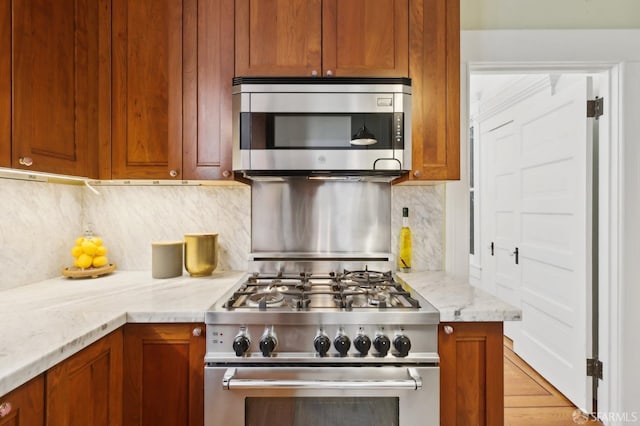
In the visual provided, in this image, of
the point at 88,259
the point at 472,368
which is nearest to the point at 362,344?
the point at 472,368

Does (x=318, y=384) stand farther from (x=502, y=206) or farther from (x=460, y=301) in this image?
(x=502, y=206)

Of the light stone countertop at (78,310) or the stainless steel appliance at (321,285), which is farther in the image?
the stainless steel appliance at (321,285)

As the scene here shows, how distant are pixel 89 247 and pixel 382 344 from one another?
149cm

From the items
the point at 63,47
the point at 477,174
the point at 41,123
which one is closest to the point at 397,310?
the point at 41,123

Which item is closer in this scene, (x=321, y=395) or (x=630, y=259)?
(x=321, y=395)

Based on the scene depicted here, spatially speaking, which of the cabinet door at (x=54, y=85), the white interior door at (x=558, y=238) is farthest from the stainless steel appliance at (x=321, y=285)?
the white interior door at (x=558, y=238)

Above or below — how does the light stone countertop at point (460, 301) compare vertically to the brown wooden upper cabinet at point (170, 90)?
below

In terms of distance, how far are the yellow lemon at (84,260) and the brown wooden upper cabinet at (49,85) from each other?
0.44m

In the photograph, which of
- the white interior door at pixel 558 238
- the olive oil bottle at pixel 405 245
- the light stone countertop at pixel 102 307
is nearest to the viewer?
the light stone countertop at pixel 102 307

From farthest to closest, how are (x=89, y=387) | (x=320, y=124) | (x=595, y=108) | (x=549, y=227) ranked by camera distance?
(x=549, y=227)
(x=595, y=108)
(x=320, y=124)
(x=89, y=387)

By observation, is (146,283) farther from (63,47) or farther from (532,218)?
(532,218)

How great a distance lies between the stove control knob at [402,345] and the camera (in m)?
1.16

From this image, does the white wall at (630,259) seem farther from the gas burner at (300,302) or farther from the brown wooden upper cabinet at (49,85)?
the brown wooden upper cabinet at (49,85)

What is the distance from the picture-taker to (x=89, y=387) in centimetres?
104
